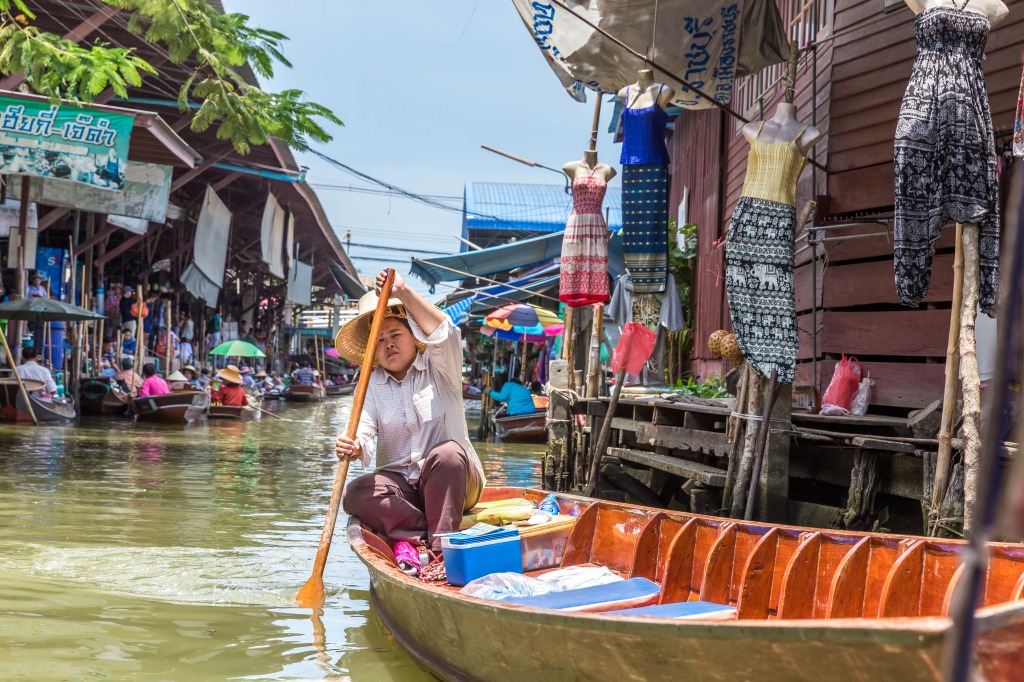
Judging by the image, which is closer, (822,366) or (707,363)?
(822,366)

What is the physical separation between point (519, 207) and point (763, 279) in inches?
1061

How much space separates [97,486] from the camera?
910cm

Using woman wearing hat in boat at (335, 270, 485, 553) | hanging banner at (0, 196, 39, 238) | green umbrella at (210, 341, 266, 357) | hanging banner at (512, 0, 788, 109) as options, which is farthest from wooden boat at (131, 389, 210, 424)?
woman wearing hat in boat at (335, 270, 485, 553)

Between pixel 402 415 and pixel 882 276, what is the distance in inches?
164

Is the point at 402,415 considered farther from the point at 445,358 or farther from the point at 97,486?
the point at 97,486

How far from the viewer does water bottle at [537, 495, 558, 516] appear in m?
5.33

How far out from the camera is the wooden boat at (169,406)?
16.9 m

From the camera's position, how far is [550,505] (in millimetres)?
5383

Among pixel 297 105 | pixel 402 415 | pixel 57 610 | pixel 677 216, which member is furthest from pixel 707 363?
pixel 57 610

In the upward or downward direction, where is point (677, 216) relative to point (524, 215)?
downward

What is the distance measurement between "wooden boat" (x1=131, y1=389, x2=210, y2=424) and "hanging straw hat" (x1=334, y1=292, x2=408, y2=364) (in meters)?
12.6

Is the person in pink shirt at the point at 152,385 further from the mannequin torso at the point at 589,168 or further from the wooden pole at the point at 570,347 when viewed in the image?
the mannequin torso at the point at 589,168

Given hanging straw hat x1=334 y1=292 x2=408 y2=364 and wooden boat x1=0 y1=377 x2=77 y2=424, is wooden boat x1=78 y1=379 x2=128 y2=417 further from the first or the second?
hanging straw hat x1=334 y1=292 x2=408 y2=364

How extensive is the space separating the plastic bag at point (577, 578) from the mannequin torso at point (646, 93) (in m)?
4.56
